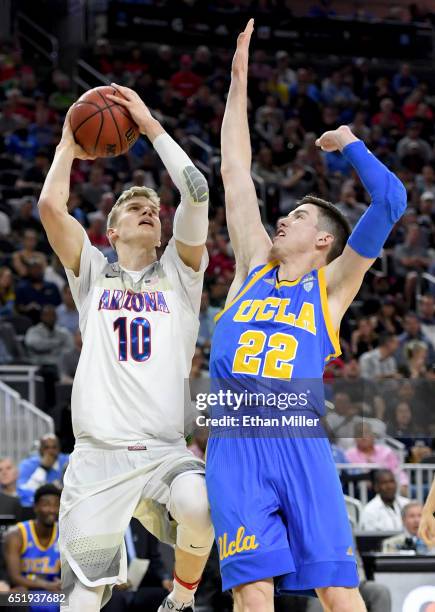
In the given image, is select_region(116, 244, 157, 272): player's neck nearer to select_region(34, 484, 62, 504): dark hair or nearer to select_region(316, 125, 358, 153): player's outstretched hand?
select_region(316, 125, 358, 153): player's outstretched hand

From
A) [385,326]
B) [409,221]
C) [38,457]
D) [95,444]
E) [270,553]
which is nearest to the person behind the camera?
[270,553]

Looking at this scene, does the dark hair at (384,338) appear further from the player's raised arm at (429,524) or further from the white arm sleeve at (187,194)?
the player's raised arm at (429,524)

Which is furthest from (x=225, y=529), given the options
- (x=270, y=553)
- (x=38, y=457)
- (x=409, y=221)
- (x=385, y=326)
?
(x=409, y=221)

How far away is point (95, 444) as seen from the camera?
5.27m

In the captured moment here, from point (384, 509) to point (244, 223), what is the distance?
5172 mm

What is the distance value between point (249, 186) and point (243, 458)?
1.45 meters

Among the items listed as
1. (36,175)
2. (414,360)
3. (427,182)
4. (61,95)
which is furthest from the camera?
(61,95)

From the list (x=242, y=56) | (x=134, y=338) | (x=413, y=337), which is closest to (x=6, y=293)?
(x=413, y=337)

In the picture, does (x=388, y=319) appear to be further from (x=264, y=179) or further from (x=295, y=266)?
(x=295, y=266)

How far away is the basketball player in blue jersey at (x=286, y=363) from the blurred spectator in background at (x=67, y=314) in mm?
7626

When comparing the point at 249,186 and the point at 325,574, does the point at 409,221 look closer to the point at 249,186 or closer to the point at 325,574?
the point at 249,186

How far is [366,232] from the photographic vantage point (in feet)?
16.6

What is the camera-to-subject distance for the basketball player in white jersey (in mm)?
5152

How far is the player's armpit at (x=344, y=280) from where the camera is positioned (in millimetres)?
5090
